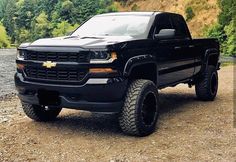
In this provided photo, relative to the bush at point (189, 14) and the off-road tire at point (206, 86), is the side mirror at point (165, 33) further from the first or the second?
the bush at point (189, 14)

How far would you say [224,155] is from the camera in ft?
17.6

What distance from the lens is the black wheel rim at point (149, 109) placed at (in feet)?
21.0

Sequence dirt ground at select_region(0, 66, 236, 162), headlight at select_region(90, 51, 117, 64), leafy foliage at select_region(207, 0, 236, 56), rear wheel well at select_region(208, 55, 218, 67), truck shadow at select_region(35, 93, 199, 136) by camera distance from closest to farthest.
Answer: dirt ground at select_region(0, 66, 236, 162) → headlight at select_region(90, 51, 117, 64) → truck shadow at select_region(35, 93, 199, 136) → rear wheel well at select_region(208, 55, 218, 67) → leafy foliage at select_region(207, 0, 236, 56)

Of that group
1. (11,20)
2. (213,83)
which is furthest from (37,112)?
(11,20)

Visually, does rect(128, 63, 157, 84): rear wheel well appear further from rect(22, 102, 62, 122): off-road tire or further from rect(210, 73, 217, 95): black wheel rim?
rect(210, 73, 217, 95): black wheel rim

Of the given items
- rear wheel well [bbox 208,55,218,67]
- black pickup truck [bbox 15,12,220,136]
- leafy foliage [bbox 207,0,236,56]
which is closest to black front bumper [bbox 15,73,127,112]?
black pickup truck [bbox 15,12,220,136]

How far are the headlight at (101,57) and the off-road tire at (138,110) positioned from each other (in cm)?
67

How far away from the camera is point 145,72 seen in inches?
268

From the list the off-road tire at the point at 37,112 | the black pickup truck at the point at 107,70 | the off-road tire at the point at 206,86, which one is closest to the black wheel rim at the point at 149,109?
the black pickup truck at the point at 107,70

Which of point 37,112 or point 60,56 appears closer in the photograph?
point 60,56

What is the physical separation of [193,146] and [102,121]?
2.18 metres

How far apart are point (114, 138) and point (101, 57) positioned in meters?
1.32

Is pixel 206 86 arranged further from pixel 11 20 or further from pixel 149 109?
pixel 11 20

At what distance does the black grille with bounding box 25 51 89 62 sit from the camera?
19.3 feet
